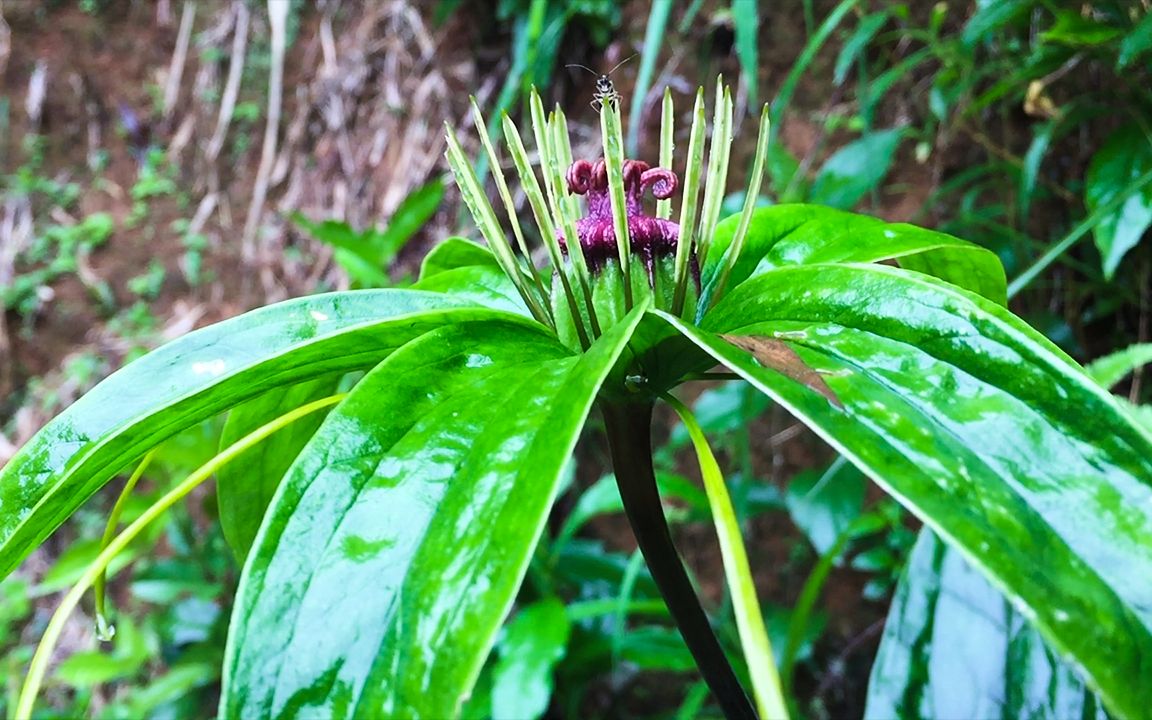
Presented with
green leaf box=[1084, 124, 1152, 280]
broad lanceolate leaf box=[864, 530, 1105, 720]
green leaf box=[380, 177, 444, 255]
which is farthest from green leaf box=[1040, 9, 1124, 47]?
green leaf box=[380, 177, 444, 255]

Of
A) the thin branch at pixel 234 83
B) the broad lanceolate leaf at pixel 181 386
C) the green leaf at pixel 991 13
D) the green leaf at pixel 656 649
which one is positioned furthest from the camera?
the thin branch at pixel 234 83

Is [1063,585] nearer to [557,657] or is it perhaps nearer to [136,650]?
[557,657]

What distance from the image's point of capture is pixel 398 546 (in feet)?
0.85

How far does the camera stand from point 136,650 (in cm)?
128

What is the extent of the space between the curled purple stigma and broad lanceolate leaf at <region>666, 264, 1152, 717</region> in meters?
0.09

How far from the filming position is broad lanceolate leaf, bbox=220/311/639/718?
0.24 meters

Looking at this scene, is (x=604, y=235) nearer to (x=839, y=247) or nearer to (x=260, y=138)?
(x=839, y=247)

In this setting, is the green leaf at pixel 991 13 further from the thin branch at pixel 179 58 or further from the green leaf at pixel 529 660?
the thin branch at pixel 179 58

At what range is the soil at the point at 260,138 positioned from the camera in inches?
54.6

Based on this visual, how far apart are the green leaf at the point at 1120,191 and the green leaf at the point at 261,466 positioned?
0.72m

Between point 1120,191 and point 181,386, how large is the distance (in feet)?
2.90

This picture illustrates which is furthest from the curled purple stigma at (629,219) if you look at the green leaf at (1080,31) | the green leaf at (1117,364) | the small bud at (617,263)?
the green leaf at (1080,31)

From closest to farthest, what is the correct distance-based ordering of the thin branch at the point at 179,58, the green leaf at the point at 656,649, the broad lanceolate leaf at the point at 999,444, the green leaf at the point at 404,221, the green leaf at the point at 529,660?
the broad lanceolate leaf at the point at 999,444, the green leaf at the point at 529,660, the green leaf at the point at 656,649, the green leaf at the point at 404,221, the thin branch at the point at 179,58

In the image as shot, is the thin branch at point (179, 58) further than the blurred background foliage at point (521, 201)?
Yes
